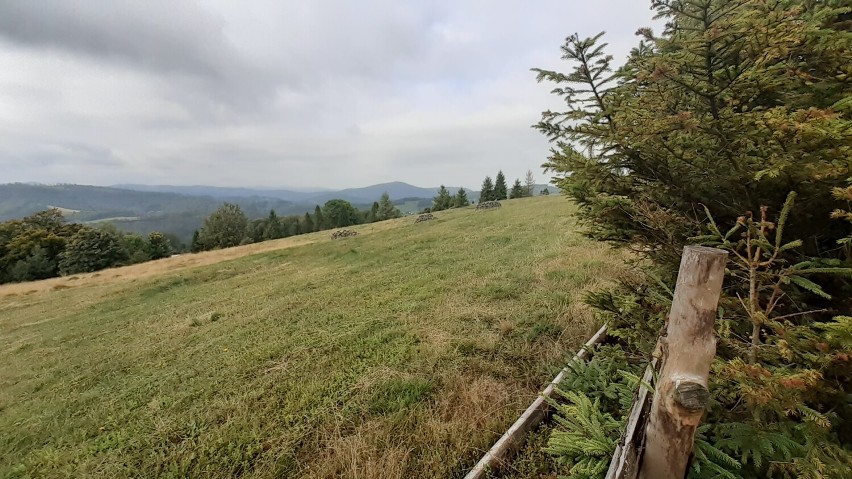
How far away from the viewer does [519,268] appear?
9.81 m

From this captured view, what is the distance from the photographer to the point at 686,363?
184 cm

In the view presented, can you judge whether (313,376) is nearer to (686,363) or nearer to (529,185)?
(686,363)

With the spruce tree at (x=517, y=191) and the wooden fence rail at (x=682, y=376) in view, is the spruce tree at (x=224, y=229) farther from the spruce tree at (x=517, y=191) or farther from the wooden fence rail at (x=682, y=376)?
the wooden fence rail at (x=682, y=376)

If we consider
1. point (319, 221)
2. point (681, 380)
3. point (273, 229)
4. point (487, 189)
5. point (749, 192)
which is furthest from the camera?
point (319, 221)

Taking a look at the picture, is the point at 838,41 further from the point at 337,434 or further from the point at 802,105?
the point at 337,434

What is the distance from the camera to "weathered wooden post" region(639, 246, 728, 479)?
5.83 feet

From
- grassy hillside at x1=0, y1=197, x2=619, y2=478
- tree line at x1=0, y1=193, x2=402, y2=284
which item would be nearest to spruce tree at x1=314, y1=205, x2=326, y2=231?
tree line at x1=0, y1=193, x2=402, y2=284

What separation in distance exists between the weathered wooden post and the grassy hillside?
6.72ft

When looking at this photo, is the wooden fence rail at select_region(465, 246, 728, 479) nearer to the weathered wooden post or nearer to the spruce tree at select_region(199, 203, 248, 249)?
the weathered wooden post

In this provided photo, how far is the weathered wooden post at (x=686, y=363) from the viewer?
1777mm

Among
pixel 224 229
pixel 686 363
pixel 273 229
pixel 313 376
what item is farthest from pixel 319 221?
pixel 686 363

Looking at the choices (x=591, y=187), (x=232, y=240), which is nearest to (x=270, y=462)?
(x=591, y=187)

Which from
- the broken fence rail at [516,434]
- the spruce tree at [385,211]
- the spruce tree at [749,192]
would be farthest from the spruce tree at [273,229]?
the spruce tree at [749,192]

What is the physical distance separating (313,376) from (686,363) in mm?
4935
